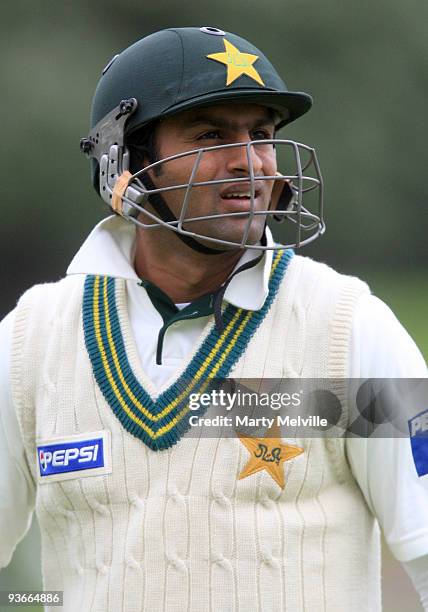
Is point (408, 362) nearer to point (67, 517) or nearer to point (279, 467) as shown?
point (279, 467)

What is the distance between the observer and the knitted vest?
2.58 m

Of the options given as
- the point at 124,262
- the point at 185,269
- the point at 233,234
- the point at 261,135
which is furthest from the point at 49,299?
the point at 261,135

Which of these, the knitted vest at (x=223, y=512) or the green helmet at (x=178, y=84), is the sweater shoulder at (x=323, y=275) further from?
the green helmet at (x=178, y=84)

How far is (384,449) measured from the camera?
2.57 m

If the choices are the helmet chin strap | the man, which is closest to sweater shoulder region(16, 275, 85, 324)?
the man

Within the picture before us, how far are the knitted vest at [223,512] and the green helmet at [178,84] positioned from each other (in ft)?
1.36

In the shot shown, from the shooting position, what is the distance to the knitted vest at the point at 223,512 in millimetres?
2576

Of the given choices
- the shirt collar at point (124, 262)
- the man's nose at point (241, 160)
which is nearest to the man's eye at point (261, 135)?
the man's nose at point (241, 160)

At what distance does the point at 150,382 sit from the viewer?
9.00 feet

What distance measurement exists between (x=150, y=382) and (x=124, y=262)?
1.01ft

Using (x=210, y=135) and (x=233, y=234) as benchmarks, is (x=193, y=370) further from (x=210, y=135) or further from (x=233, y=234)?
(x=210, y=135)

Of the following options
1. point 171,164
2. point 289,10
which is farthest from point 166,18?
point 171,164

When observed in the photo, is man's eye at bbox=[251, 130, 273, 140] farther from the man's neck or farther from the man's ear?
the man's neck

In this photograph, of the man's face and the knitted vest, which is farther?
the man's face
